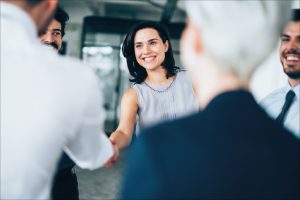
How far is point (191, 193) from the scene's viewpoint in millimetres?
708

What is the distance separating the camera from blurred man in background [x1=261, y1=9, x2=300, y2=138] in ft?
5.22

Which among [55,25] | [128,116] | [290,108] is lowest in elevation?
[128,116]

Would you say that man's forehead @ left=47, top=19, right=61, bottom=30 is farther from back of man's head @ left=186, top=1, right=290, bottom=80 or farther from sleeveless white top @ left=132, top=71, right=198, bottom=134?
back of man's head @ left=186, top=1, right=290, bottom=80

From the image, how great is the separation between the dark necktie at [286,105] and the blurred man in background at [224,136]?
84cm

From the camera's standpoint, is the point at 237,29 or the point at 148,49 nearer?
the point at 237,29

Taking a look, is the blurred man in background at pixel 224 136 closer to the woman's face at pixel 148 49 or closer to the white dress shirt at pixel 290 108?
the white dress shirt at pixel 290 108

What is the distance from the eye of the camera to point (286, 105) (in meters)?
1.61

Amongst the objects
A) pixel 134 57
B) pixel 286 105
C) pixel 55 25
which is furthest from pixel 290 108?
pixel 55 25

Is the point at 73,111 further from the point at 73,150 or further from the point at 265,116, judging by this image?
the point at 265,116

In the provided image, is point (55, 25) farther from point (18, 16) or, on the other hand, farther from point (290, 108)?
point (290, 108)

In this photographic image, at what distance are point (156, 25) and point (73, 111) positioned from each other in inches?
63.7

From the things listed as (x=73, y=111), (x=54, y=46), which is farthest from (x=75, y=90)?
(x=54, y=46)

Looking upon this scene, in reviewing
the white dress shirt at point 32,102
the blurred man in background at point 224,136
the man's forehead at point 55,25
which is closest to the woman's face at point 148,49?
the man's forehead at point 55,25

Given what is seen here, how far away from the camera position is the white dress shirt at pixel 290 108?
1555 mm
